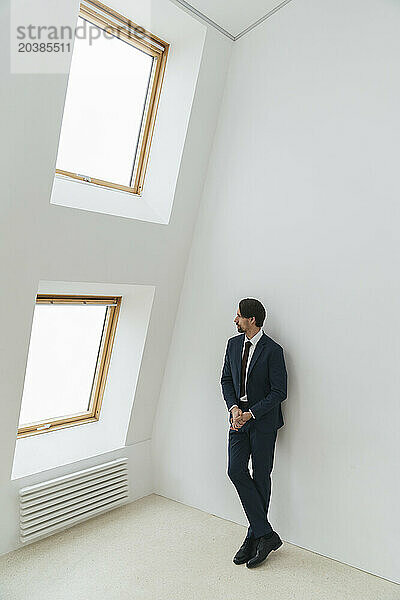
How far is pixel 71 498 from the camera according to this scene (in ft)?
12.6

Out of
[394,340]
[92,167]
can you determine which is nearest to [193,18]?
[92,167]

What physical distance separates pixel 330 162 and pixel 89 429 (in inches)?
103

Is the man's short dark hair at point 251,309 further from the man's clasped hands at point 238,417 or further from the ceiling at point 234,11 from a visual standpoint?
the ceiling at point 234,11

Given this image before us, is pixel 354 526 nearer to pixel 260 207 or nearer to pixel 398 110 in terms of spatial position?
pixel 260 207

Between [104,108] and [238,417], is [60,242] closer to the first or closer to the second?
[104,108]

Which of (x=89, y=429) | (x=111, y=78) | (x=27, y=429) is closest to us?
(x=111, y=78)

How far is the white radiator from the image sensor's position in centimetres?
360

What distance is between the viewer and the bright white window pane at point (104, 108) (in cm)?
355

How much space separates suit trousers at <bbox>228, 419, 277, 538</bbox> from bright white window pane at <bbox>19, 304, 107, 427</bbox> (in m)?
1.40

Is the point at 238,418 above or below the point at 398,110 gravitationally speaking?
below

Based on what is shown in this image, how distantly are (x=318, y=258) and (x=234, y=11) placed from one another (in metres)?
1.64

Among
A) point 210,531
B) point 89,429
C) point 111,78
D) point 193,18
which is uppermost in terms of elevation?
point 193,18

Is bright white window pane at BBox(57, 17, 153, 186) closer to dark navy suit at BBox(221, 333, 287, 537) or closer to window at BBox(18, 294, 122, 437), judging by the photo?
window at BBox(18, 294, 122, 437)

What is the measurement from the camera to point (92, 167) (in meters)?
3.79
